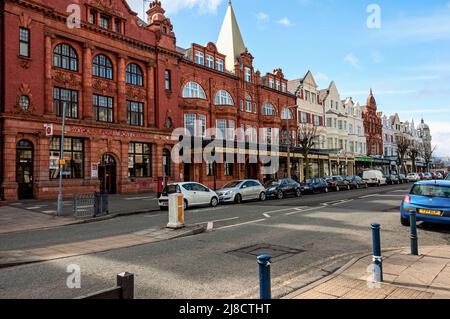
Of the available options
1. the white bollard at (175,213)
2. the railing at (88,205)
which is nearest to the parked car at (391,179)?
the railing at (88,205)

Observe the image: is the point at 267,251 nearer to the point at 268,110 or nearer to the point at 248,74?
the point at 248,74

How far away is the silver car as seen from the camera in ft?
69.6

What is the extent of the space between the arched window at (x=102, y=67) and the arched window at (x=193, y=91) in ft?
27.2

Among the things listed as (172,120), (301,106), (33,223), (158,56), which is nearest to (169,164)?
(172,120)

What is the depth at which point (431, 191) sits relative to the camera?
10938mm

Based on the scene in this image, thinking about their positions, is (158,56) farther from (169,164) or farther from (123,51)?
(169,164)

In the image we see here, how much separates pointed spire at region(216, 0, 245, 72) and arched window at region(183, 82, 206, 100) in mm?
7753

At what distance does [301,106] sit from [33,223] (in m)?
43.8

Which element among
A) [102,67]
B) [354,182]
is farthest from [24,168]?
[354,182]

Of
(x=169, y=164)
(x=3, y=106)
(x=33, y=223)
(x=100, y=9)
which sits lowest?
(x=33, y=223)

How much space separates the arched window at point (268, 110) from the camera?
1796 inches

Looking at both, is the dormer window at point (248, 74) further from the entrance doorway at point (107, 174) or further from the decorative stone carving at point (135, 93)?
the entrance doorway at point (107, 174)

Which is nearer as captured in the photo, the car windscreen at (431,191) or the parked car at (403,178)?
the car windscreen at (431,191)

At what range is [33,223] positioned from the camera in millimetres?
14102
